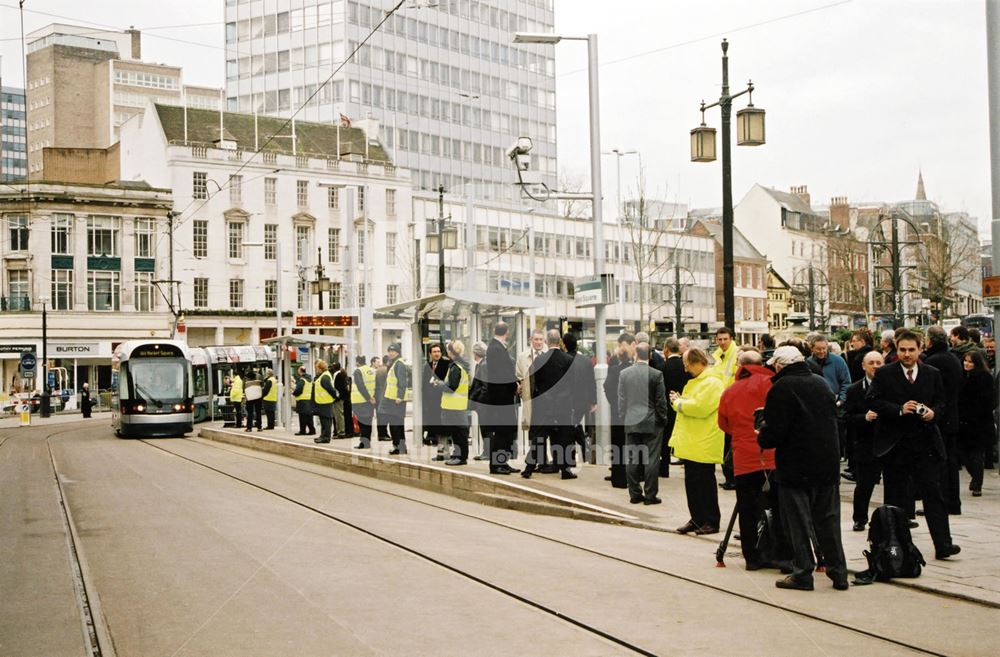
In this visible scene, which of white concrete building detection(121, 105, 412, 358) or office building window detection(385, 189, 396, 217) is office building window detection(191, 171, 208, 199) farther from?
office building window detection(385, 189, 396, 217)

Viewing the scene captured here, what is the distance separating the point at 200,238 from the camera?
70000 mm

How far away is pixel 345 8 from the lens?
Answer: 79.5 metres

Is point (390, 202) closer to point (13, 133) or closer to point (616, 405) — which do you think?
point (616, 405)

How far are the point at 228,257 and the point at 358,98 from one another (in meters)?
17.5

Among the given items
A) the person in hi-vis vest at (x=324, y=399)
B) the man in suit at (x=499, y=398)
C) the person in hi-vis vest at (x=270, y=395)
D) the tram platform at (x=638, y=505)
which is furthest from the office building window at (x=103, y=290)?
the man in suit at (x=499, y=398)

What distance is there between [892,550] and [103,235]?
64.9 m

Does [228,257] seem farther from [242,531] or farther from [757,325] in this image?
[242,531]

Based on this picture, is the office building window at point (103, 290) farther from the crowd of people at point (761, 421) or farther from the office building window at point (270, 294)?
the crowd of people at point (761, 421)

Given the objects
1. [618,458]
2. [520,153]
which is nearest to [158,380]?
[520,153]

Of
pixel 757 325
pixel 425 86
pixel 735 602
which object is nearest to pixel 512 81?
pixel 425 86

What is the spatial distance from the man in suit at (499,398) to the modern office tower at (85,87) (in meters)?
82.5

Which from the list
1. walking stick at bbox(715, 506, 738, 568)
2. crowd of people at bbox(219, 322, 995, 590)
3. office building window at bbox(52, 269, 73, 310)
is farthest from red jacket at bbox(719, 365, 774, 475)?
office building window at bbox(52, 269, 73, 310)

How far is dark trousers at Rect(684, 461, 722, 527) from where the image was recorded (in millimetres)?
11297

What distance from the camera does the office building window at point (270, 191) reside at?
240ft
